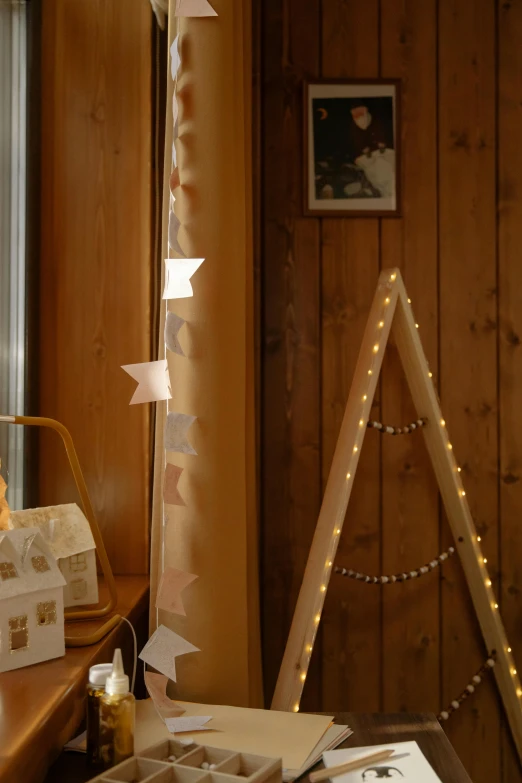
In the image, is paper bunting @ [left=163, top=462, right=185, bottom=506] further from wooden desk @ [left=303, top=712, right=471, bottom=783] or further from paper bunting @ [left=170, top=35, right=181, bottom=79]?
paper bunting @ [left=170, top=35, right=181, bottom=79]

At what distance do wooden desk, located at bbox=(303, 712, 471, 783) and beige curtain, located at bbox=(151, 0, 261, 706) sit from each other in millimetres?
218

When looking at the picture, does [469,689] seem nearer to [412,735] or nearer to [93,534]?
[412,735]

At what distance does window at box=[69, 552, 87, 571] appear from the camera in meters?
1.26

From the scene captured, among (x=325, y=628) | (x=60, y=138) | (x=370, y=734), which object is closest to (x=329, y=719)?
(x=370, y=734)

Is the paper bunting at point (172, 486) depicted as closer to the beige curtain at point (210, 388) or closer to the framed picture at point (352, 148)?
the beige curtain at point (210, 388)

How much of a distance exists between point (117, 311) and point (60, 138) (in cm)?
39

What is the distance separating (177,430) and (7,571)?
12.4 inches

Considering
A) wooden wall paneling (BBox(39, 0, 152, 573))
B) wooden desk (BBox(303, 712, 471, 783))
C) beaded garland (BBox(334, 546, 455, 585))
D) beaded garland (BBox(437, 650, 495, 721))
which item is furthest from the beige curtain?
beaded garland (BBox(437, 650, 495, 721))

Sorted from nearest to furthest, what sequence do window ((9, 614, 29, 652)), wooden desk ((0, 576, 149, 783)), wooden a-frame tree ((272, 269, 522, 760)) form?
wooden desk ((0, 576, 149, 783))
window ((9, 614, 29, 652))
wooden a-frame tree ((272, 269, 522, 760))

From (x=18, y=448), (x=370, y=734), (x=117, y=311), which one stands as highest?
(x=117, y=311)

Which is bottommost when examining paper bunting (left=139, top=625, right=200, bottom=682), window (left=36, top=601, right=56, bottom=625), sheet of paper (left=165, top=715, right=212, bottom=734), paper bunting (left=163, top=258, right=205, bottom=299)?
sheet of paper (left=165, top=715, right=212, bottom=734)

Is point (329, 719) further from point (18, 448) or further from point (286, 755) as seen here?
point (18, 448)

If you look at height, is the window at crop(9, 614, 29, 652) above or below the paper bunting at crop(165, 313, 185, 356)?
below

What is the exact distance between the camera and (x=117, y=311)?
1.59 m
